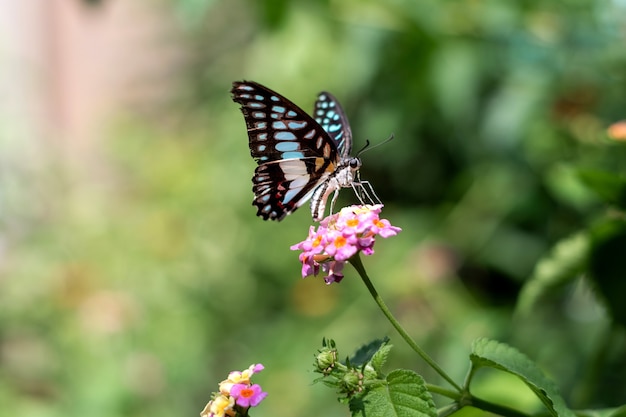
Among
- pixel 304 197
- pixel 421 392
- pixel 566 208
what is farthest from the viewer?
pixel 566 208

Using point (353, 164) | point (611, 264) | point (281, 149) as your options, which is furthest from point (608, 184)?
point (281, 149)

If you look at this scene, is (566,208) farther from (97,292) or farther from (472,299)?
(97,292)

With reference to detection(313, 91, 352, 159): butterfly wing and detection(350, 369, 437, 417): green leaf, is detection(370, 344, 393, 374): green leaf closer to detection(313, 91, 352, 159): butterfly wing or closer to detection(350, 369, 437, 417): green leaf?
detection(350, 369, 437, 417): green leaf

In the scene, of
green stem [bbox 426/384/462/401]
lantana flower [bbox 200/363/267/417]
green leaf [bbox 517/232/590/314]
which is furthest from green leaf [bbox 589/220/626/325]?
lantana flower [bbox 200/363/267/417]

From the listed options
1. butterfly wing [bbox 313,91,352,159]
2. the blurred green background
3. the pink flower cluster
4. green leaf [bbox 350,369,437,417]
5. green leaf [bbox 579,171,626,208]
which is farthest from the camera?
the blurred green background

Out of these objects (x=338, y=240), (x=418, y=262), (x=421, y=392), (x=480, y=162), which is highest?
(x=480, y=162)

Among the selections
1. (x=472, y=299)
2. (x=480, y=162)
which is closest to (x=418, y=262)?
(x=472, y=299)
